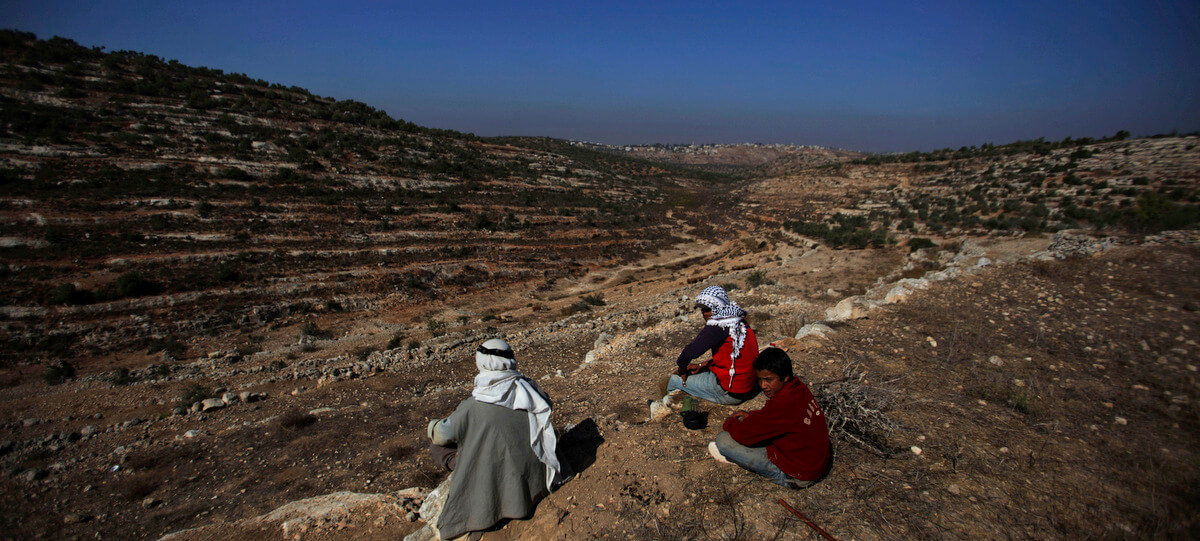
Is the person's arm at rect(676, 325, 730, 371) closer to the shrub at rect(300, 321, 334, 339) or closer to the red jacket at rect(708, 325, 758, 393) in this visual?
the red jacket at rect(708, 325, 758, 393)

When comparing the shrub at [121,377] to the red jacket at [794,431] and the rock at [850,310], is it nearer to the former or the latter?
the red jacket at [794,431]

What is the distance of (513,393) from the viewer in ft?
11.5

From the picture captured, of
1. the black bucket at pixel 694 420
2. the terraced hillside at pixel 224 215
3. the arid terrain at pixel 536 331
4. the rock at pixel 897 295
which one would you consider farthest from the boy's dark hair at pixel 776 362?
the terraced hillside at pixel 224 215

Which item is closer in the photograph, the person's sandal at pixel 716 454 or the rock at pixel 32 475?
the person's sandal at pixel 716 454

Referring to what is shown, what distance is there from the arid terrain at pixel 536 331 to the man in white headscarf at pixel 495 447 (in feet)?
1.03

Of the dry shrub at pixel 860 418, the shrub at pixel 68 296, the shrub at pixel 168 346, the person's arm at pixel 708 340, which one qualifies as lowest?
the shrub at pixel 168 346

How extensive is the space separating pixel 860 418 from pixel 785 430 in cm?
131

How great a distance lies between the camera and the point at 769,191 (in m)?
43.6

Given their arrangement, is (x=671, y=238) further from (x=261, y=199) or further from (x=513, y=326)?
(x=261, y=199)

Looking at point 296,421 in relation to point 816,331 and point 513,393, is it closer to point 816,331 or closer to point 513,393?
point 513,393

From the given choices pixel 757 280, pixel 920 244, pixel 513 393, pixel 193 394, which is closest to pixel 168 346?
pixel 193 394

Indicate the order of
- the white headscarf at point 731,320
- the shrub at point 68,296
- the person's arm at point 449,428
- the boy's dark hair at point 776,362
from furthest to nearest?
the shrub at point 68,296 < the white headscarf at point 731,320 < the person's arm at point 449,428 < the boy's dark hair at point 776,362

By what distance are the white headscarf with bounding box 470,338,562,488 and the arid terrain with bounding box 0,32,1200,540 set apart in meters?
0.49

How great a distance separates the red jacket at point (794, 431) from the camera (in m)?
3.23
